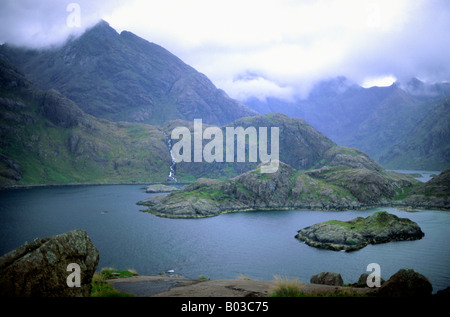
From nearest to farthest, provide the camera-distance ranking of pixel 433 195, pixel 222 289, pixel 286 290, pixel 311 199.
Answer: pixel 286 290
pixel 222 289
pixel 433 195
pixel 311 199

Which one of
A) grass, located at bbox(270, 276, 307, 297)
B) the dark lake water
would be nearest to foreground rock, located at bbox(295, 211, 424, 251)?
the dark lake water

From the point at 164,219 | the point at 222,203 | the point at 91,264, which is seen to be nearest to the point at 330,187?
the point at 222,203

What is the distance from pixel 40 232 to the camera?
106 metres

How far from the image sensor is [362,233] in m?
102

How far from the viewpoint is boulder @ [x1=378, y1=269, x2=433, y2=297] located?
55.2ft

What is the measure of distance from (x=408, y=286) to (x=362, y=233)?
96.3 m

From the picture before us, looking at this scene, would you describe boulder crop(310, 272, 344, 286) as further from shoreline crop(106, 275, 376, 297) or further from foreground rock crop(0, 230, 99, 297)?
foreground rock crop(0, 230, 99, 297)

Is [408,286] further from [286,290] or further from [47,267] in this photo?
[47,267]

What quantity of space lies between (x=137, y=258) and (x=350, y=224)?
8491 centimetres

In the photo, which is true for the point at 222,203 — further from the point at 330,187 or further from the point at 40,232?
the point at 40,232

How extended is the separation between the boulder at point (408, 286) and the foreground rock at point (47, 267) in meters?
20.7

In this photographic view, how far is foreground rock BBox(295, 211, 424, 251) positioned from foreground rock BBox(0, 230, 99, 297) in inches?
3702

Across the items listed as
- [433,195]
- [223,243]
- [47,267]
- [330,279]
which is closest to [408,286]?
[330,279]

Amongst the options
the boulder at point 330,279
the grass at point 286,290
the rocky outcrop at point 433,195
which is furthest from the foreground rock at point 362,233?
the grass at point 286,290
